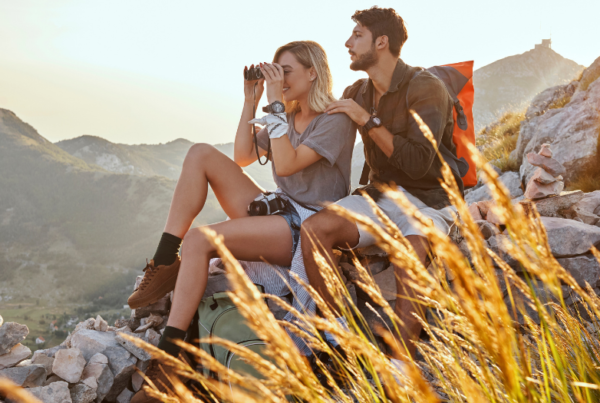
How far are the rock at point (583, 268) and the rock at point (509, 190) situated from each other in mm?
2410

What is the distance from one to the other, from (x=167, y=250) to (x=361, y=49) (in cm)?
187

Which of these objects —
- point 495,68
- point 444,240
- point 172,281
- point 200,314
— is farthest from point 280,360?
point 495,68

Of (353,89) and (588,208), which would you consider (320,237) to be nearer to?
(353,89)

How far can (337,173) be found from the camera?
8.82ft

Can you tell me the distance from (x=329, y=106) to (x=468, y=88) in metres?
1.06

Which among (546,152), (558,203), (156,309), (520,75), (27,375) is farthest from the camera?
(520,75)

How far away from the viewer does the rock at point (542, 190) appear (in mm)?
→ 3861

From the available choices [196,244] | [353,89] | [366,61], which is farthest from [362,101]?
[196,244]

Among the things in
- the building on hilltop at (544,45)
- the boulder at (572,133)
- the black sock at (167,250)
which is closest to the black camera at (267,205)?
the black sock at (167,250)

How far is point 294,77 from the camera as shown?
2715 mm

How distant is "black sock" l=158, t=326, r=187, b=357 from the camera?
1896 mm

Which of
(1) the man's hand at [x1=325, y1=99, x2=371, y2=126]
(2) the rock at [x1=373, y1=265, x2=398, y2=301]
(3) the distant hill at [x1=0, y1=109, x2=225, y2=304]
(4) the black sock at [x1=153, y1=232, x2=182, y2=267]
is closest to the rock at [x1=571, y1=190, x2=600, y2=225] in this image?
(2) the rock at [x1=373, y1=265, x2=398, y2=301]

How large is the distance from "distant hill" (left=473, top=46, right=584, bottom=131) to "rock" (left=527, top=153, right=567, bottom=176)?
94717mm

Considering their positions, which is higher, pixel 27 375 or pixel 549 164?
pixel 549 164
